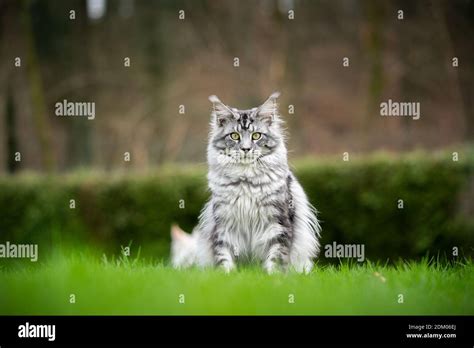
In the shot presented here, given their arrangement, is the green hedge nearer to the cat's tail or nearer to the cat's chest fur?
the cat's tail

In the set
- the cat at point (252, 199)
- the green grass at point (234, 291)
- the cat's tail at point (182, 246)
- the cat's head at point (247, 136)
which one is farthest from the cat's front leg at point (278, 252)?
the cat's tail at point (182, 246)

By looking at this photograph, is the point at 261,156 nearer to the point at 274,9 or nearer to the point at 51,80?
the point at 274,9

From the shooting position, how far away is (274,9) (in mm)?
17203

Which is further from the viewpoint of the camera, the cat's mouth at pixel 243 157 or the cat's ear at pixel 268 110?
the cat's ear at pixel 268 110

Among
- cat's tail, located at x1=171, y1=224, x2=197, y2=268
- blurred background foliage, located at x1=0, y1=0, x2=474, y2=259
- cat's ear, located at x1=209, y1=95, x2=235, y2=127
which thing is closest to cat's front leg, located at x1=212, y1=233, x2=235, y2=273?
cat's ear, located at x1=209, y1=95, x2=235, y2=127

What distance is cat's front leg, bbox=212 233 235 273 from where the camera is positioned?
6352 millimetres

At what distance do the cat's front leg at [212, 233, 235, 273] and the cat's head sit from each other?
859 millimetres

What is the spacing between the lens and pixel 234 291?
5121mm

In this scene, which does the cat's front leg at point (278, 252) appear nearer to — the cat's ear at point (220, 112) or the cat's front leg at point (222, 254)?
the cat's front leg at point (222, 254)

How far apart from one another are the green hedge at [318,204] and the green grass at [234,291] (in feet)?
13.7

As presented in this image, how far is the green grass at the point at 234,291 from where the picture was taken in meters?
4.87

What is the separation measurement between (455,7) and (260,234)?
13951 millimetres

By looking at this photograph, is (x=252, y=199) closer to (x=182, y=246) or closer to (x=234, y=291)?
(x=234, y=291)

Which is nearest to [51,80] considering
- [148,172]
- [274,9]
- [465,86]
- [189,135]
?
[189,135]
